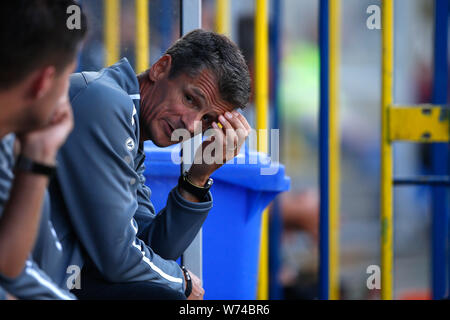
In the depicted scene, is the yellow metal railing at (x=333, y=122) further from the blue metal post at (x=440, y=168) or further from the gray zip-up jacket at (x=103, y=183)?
the gray zip-up jacket at (x=103, y=183)

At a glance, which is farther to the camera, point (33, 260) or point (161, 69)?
point (161, 69)

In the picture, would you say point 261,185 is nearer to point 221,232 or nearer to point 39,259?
point 221,232

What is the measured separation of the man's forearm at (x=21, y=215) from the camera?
1.10 meters

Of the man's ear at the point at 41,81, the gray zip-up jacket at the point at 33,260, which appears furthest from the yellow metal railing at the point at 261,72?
the man's ear at the point at 41,81

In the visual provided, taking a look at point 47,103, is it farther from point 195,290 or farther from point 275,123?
point 275,123

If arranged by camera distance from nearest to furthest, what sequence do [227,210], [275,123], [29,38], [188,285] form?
[29,38], [188,285], [227,210], [275,123]

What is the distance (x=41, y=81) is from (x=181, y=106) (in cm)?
74

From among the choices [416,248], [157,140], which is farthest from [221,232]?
[416,248]

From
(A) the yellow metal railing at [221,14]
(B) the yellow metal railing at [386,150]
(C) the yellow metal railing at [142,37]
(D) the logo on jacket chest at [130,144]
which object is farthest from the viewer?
(A) the yellow metal railing at [221,14]

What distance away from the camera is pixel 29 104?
3.60ft

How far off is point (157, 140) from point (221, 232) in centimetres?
50

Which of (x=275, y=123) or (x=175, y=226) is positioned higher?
(x=275, y=123)

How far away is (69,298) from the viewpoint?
4.25ft


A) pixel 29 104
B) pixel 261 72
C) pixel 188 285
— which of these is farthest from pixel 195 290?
pixel 261 72
